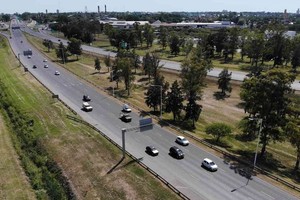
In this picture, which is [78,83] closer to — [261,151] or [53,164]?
[53,164]

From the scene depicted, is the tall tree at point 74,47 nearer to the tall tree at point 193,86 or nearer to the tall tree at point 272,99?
the tall tree at point 193,86

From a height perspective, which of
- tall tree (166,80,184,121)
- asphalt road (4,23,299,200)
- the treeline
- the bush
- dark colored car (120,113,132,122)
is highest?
tall tree (166,80,184,121)

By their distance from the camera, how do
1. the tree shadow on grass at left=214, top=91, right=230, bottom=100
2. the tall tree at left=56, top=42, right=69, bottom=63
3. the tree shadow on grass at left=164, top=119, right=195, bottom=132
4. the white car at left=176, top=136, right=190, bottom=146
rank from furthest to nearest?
the tall tree at left=56, top=42, right=69, bottom=63 → the tree shadow on grass at left=214, top=91, right=230, bottom=100 → the tree shadow on grass at left=164, top=119, right=195, bottom=132 → the white car at left=176, top=136, right=190, bottom=146

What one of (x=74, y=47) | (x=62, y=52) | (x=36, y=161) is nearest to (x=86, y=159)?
(x=36, y=161)

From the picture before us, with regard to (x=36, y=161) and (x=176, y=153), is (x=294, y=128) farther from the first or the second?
(x=36, y=161)

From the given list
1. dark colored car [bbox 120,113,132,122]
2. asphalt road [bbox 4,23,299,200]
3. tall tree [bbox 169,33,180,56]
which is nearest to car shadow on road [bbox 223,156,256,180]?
asphalt road [bbox 4,23,299,200]

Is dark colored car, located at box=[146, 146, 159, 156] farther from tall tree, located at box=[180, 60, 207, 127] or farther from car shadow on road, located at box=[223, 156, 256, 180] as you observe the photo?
tall tree, located at box=[180, 60, 207, 127]
